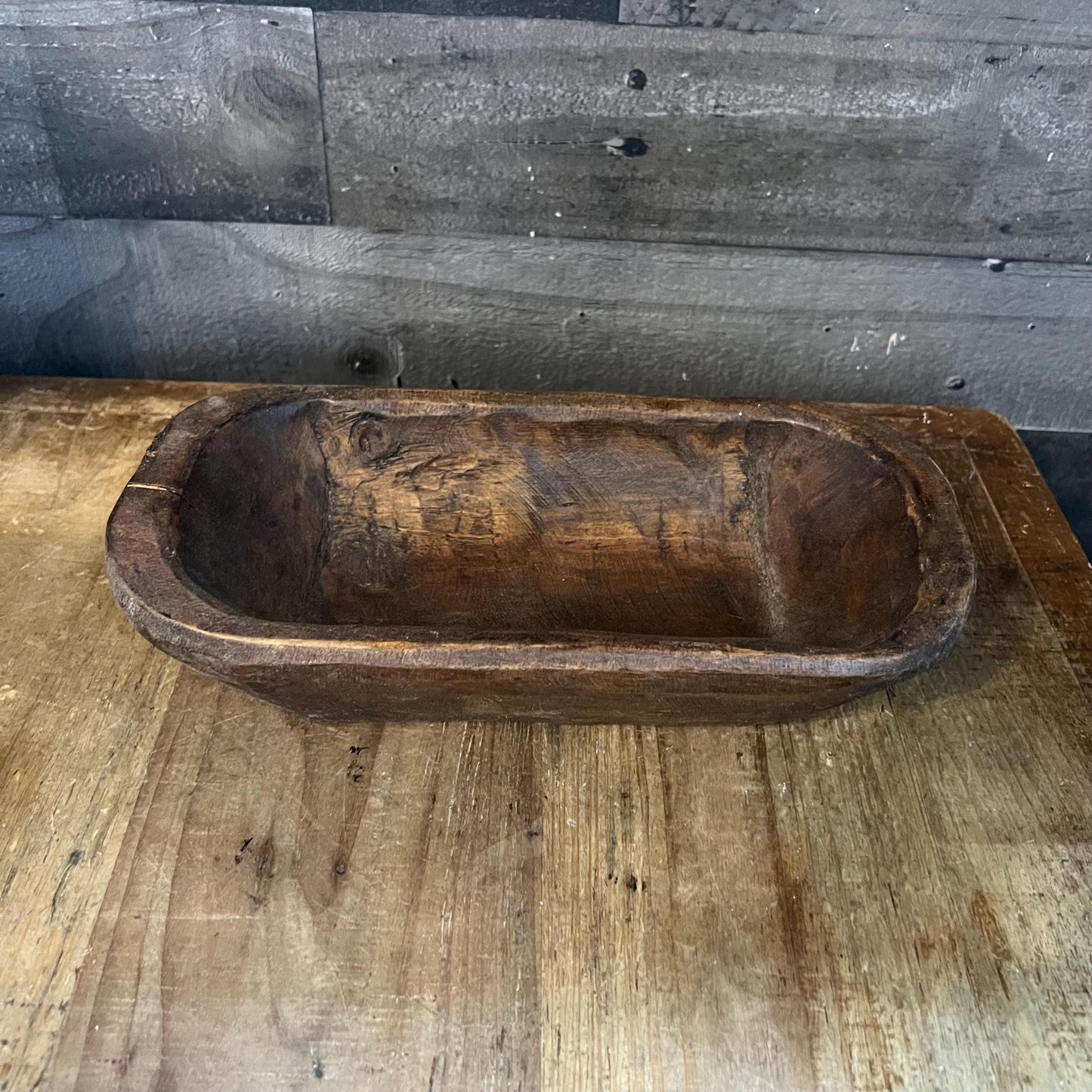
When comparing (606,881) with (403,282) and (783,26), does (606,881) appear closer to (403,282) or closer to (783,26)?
(403,282)

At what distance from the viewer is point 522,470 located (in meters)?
1.23

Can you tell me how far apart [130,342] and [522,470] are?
77cm

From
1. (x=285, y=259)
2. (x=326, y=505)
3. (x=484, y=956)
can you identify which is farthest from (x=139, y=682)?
(x=285, y=259)

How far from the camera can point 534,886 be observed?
0.86m

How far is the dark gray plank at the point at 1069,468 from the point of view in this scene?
1.66 meters

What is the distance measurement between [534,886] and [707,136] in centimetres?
104

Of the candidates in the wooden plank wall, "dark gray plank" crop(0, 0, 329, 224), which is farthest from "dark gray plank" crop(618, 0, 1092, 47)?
"dark gray plank" crop(0, 0, 329, 224)

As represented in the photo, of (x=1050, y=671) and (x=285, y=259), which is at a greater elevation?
(x=285, y=259)

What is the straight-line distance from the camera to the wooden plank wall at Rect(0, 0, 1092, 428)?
125cm

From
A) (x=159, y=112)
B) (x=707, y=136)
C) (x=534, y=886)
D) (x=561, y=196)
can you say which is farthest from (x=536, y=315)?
(x=534, y=886)

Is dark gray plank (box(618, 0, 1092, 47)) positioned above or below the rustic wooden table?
above

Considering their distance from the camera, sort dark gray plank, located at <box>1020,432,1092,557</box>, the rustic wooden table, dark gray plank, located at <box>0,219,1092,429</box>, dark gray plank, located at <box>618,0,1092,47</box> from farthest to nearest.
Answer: dark gray plank, located at <box>1020,432,1092,557</box> → dark gray plank, located at <box>0,219,1092,429</box> → dark gray plank, located at <box>618,0,1092,47</box> → the rustic wooden table

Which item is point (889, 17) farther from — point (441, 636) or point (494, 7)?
point (441, 636)

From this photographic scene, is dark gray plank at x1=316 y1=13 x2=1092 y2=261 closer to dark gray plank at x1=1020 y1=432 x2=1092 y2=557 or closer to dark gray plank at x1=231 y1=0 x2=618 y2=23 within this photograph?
dark gray plank at x1=231 y1=0 x2=618 y2=23
